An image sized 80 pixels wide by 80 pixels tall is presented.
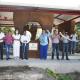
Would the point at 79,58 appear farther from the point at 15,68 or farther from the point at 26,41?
the point at 15,68

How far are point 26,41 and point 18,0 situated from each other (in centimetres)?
232

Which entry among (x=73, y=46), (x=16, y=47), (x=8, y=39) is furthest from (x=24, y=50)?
(x=73, y=46)

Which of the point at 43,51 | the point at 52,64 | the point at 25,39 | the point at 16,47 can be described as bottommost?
the point at 52,64

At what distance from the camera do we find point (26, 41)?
66.2 feet

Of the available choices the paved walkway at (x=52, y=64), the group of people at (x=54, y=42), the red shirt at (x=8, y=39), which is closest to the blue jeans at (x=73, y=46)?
the group of people at (x=54, y=42)

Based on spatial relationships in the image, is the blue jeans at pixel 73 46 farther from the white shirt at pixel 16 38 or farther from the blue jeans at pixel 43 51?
the white shirt at pixel 16 38

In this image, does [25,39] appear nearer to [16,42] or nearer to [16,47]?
[16,42]

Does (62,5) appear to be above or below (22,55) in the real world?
above

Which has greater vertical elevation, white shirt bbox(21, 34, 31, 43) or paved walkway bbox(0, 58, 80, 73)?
white shirt bbox(21, 34, 31, 43)

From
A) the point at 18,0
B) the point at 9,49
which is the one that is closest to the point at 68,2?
the point at 18,0

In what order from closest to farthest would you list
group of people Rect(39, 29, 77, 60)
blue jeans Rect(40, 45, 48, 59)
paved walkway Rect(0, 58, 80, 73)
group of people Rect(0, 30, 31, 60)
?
1. paved walkway Rect(0, 58, 80, 73)
2. group of people Rect(0, 30, 31, 60)
3. group of people Rect(39, 29, 77, 60)
4. blue jeans Rect(40, 45, 48, 59)

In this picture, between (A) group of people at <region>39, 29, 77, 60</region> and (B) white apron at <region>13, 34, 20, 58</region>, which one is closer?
(B) white apron at <region>13, 34, 20, 58</region>

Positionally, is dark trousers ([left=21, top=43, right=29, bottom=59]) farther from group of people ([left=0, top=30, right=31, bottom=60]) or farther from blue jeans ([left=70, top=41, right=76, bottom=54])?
blue jeans ([left=70, top=41, right=76, bottom=54])

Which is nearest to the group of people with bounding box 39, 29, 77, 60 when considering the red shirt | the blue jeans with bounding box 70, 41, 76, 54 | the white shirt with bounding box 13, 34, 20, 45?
the blue jeans with bounding box 70, 41, 76, 54
